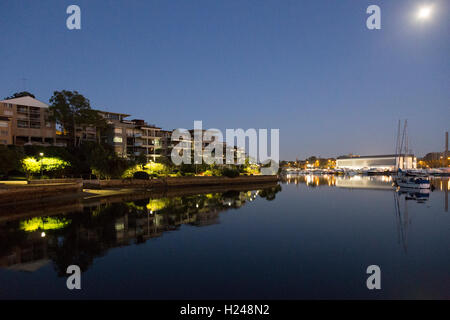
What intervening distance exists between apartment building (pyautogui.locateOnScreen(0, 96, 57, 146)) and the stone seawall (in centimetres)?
2540

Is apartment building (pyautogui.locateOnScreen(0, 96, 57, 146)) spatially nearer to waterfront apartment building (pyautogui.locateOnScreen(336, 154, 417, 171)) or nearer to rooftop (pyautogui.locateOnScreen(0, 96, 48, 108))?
rooftop (pyautogui.locateOnScreen(0, 96, 48, 108))

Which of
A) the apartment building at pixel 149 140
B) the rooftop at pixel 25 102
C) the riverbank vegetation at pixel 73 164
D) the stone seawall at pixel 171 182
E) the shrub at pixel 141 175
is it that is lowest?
the stone seawall at pixel 171 182

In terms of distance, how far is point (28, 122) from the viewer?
2422 inches

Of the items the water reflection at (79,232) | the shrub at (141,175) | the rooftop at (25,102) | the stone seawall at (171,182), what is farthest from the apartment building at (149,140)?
the water reflection at (79,232)

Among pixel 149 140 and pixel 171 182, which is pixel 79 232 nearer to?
pixel 171 182

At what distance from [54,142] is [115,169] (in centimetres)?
2926

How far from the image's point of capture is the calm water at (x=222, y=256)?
336 inches

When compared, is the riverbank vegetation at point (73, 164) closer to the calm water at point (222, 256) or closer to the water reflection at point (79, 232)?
the water reflection at point (79, 232)

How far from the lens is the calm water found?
8547mm

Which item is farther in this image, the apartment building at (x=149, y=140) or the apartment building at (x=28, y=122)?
the apartment building at (x=149, y=140)

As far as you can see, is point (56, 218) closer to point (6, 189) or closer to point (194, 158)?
point (6, 189)

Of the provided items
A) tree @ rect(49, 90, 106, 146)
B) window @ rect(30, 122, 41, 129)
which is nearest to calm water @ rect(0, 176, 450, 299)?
tree @ rect(49, 90, 106, 146)

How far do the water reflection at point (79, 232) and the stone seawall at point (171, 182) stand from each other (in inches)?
712

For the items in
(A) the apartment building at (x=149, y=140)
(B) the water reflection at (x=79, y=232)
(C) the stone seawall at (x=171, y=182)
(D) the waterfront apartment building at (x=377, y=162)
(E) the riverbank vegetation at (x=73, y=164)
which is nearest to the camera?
(B) the water reflection at (x=79, y=232)
